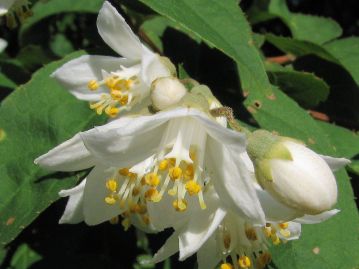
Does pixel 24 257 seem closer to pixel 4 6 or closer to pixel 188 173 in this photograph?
pixel 4 6

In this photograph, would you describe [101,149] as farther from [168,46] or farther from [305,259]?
[168,46]

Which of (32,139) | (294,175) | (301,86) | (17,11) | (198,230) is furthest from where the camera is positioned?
(301,86)

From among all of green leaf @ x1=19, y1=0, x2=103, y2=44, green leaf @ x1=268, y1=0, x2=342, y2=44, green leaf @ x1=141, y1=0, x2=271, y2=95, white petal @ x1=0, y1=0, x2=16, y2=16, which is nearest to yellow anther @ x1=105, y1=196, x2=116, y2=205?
green leaf @ x1=141, y1=0, x2=271, y2=95

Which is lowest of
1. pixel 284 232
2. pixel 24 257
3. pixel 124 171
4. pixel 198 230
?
pixel 24 257

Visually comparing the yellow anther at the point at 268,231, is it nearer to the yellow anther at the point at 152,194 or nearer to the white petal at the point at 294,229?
the white petal at the point at 294,229

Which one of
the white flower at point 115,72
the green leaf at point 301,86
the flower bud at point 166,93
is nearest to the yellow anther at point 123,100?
the white flower at point 115,72

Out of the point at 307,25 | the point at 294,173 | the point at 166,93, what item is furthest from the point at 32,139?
the point at 307,25

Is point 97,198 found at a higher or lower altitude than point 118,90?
lower
